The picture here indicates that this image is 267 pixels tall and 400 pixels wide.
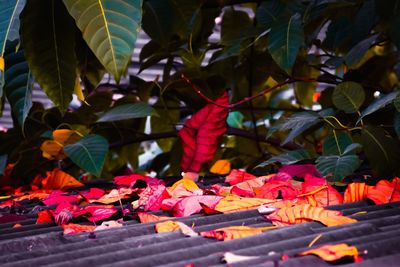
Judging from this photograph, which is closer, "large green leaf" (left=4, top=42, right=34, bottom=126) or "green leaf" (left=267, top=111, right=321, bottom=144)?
"large green leaf" (left=4, top=42, right=34, bottom=126)

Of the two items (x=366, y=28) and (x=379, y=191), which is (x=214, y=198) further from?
(x=366, y=28)

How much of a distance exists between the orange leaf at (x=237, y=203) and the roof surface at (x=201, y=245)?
3.6 inches

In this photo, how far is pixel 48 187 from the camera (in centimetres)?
235

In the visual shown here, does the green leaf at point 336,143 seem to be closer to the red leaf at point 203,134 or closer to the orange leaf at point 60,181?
the red leaf at point 203,134

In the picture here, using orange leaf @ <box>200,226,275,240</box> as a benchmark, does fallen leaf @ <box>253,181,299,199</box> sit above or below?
below

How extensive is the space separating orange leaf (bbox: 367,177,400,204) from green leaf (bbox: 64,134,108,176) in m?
0.84

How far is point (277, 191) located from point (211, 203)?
225 millimetres

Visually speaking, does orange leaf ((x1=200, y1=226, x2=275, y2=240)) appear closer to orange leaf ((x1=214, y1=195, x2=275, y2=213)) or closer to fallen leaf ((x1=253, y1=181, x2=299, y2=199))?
orange leaf ((x1=214, y1=195, x2=275, y2=213))

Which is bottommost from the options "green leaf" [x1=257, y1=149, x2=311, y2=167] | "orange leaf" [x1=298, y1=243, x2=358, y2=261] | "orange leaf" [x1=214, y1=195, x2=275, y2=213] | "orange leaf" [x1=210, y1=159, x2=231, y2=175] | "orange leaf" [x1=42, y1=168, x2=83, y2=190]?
"orange leaf" [x1=210, y1=159, x2=231, y2=175]

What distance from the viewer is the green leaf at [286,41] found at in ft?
7.02

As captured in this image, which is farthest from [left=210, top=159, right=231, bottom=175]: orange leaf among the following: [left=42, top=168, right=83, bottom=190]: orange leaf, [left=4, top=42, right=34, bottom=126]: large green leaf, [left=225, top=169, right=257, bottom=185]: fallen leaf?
[left=4, top=42, right=34, bottom=126]: large green leaf

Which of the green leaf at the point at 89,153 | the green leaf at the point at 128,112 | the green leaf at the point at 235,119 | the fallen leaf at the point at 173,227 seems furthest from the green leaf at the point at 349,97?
the green leaf at the point at 235,119

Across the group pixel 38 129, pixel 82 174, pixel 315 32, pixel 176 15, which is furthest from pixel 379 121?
pixel 82 174

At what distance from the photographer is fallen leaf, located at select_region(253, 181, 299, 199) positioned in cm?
163
